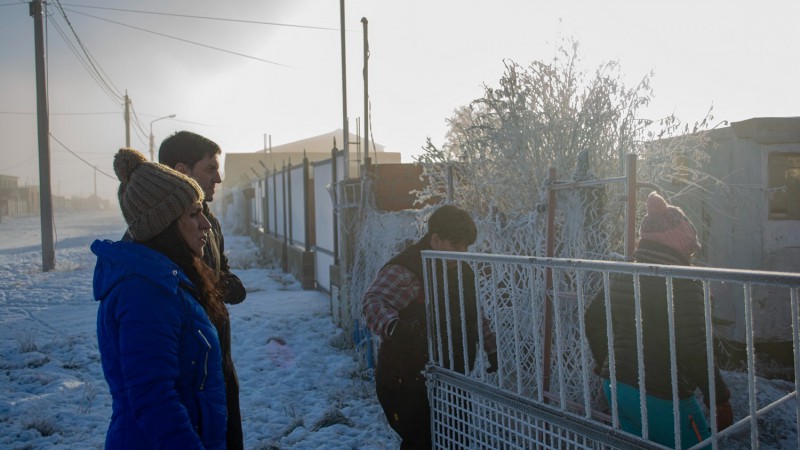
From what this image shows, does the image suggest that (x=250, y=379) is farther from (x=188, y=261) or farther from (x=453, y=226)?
(x=188, y=261)

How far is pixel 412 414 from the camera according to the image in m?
2.74

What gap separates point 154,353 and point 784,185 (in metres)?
6.91

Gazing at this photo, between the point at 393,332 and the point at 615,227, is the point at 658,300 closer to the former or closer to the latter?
the point at 393,332

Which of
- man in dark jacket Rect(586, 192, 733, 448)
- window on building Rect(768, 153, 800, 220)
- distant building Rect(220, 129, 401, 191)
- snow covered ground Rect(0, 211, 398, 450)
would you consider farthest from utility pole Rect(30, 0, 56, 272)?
distant building Rect(220, 129, 401, 191)

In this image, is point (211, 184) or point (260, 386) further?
point (260, 386)

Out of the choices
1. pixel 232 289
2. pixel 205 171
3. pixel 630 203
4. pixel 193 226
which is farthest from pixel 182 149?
pixel 630 203

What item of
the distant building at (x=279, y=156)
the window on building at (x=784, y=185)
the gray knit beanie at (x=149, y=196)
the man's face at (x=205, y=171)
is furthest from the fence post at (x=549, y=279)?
the distant building at (x=279, y=156)

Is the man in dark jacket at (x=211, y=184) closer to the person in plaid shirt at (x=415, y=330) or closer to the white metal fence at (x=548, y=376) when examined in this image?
the person in plaid shirt at (x=415, y=330)

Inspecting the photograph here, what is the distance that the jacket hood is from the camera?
161 centimetres

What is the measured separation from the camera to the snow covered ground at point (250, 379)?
427cm

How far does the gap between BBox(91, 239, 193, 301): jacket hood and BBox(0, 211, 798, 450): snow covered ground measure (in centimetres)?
280

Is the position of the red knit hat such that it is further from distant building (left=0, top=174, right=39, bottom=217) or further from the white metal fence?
distant building (left=0, top=174, right=39, bottom=217)

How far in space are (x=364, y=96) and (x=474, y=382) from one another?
Answer: 17.9 ft

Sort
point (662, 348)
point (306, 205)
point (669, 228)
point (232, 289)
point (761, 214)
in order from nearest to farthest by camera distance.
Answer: point (662, 348) → point (669, 228) → point (232, 289) → point (761, 214) → point (306, 205)
